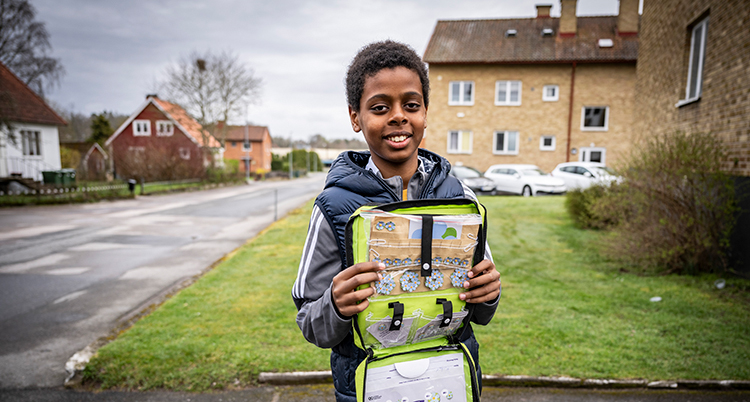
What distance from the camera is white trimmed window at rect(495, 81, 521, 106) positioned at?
27.0 m

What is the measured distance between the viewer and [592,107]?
86.6 feet

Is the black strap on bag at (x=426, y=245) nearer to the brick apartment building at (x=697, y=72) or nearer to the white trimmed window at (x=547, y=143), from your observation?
the brick apartment building at (x=697, y=72)

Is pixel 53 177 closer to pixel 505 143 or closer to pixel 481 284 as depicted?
pixel 505 143

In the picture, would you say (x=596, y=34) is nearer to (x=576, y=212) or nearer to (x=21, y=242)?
(x=576, y=212)

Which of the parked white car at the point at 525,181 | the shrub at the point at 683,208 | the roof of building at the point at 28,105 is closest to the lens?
the shrub at the point at 683,208

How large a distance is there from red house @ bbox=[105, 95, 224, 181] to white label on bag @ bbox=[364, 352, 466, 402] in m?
31.8

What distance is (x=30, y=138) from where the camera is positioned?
95.5 ft

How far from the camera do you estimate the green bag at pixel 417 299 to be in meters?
1.27

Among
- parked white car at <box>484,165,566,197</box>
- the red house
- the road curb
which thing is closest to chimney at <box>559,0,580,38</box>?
parked white car at <box>484,165,566,197</box>

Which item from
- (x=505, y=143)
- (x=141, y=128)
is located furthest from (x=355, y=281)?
(x=141, y=128)

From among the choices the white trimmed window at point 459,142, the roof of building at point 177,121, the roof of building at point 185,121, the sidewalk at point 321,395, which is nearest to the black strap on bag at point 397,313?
the sidewalk at point 321,395

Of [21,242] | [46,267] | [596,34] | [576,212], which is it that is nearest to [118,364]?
[46,267]

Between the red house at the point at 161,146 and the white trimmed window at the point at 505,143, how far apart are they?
72.9ft

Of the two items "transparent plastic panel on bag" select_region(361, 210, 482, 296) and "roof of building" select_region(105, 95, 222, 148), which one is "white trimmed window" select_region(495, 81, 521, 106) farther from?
"transparent plastic panel on bag" select_region(361, 210, 482, 296)
